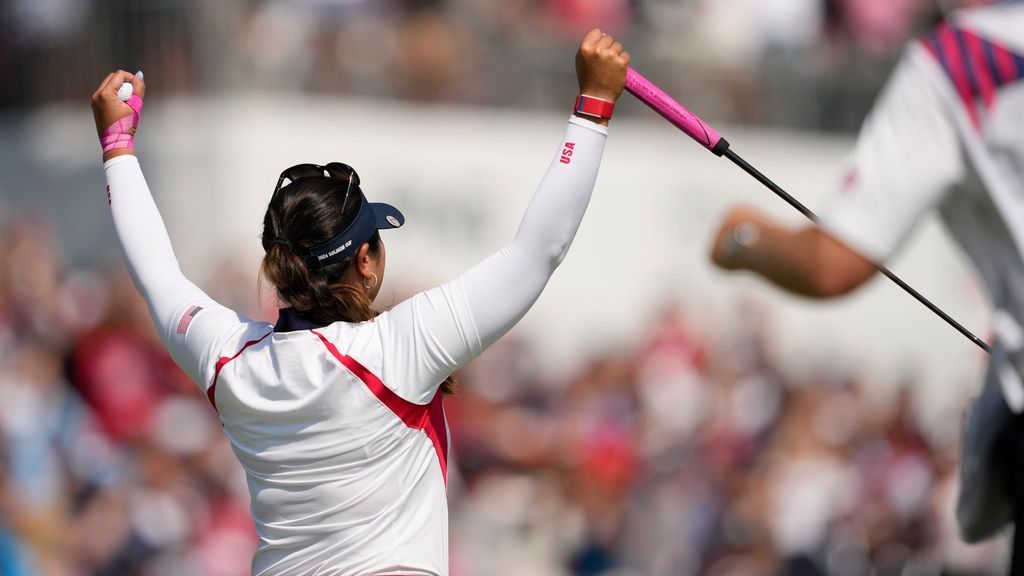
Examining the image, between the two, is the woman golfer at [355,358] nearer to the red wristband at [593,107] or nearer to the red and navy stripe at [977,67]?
the red wristband at [593,107]

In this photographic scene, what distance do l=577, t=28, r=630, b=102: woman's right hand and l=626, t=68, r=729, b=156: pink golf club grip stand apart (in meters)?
0.11

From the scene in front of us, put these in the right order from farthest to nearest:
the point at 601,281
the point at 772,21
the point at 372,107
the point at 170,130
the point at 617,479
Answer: the point at 772,21, the point at 601,281, the point at 372,107, the point at 170,130, the point at 617,479

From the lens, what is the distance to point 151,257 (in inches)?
140

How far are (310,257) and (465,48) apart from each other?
30.2ft

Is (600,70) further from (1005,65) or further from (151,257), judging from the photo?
(151,257)

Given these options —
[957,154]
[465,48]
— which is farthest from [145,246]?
[465,48]

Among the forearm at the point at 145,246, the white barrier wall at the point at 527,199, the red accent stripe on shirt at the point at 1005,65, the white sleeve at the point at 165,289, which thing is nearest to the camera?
the red accent stripe on shirt at the point at 1005,65

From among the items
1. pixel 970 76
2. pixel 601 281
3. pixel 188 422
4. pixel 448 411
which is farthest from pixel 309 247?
pixel 601 281

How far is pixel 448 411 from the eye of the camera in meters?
9.42

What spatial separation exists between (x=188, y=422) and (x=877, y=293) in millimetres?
8272

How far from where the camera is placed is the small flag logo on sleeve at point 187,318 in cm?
343

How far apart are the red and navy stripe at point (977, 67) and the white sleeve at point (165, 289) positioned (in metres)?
1.49

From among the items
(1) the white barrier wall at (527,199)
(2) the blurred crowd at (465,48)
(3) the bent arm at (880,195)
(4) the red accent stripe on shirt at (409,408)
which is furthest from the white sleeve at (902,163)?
(2) the blurred crowd at (465,48)

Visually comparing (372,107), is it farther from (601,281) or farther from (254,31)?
(601,281)
